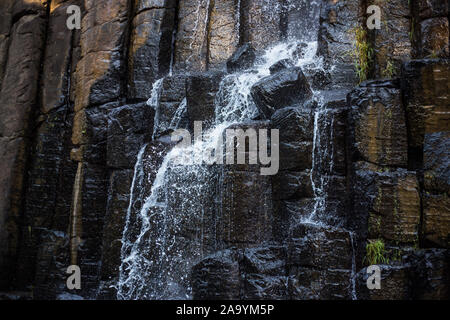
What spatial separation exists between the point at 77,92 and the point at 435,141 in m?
6.04

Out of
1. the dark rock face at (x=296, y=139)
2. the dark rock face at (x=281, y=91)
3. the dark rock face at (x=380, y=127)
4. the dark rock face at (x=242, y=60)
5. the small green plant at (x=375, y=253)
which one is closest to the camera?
the small green plant at (x=375, y=253)

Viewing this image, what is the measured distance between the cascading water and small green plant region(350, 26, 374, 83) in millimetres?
932

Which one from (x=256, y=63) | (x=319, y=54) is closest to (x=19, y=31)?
(x=256, y=63)

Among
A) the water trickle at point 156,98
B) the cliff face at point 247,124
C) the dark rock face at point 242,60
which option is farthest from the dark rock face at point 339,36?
the water trickle at point 156,98

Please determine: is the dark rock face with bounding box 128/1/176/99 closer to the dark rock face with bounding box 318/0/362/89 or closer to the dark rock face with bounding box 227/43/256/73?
the dark rock face with bounding box 227/43/256/73

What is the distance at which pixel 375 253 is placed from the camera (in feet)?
13.8

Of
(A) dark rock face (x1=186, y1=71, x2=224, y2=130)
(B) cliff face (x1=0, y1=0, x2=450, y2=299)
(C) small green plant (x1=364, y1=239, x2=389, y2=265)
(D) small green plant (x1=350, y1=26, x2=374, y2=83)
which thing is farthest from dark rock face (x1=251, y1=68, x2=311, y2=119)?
(C) small green plant (x1=364, y1=239, x2=389, y2=265)

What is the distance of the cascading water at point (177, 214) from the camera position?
5.06m

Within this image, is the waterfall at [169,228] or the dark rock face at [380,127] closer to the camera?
the dark rock face at [380,127]

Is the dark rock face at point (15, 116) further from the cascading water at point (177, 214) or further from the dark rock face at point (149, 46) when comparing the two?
the cascading water at point (177, 214)

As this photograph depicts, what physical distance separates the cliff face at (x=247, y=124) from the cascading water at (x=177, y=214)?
40mm

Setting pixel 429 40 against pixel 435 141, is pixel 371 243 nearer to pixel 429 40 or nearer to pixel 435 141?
pixel 435 141

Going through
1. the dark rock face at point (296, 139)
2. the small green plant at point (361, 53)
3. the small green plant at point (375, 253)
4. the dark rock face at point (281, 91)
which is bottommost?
the small green plant at point (375, 253)

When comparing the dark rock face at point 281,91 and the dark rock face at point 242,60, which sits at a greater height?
the dark rock face at point 242,60
